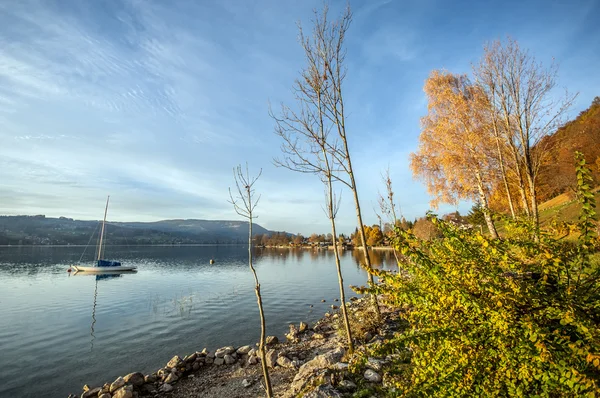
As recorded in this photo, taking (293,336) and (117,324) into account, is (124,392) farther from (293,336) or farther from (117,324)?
(117,324)

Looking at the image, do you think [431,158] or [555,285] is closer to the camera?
[555,285]

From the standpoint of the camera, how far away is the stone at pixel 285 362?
9053mm

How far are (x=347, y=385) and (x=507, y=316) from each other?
4.21m

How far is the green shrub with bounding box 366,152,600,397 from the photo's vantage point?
2352 millimetres

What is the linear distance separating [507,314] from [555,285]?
2.87ft

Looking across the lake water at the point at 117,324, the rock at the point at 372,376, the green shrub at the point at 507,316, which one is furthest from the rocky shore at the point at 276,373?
the green shrub at the point at 507,316

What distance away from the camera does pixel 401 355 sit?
19.9 feet

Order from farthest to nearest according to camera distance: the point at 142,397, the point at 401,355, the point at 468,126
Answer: the point at 468,126 < the point at 142,397 < the point at 401,355

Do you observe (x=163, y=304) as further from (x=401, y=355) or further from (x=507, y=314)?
(x=507, y=314)

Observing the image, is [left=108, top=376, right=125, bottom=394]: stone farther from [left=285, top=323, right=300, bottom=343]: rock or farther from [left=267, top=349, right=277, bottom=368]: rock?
[left=285, top=323, right=300, bottom=343]: rock

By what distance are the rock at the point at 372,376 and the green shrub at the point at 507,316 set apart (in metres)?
2.85

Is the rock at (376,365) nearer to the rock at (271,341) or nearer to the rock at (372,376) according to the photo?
the rock at (372,376)

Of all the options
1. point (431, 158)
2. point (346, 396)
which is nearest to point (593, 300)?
point (346, 396)

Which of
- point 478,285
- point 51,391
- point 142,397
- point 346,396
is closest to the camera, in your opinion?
point 478,285
